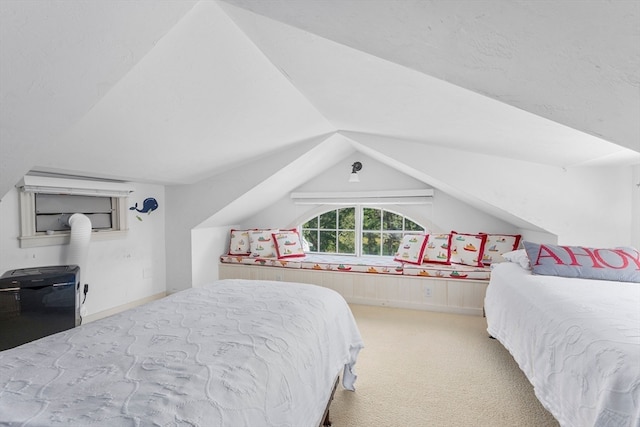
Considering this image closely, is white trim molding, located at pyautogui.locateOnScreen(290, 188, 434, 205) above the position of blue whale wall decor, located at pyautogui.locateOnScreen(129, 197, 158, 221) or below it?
above

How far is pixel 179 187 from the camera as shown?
404 cm

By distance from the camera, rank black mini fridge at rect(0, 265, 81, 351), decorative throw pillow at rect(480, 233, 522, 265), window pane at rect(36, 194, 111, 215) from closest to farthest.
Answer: black mini fridge at rect(0, 265, 81, 351) < window pane at rect(36, 194, 111, 215) < decorative throw pillow at rect(480, 233, 522, 265)

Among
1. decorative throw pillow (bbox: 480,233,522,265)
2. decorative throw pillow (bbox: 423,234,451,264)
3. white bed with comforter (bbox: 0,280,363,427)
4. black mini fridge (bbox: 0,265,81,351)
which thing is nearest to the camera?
white bed with comforter (bbox: 0,280,363,427)

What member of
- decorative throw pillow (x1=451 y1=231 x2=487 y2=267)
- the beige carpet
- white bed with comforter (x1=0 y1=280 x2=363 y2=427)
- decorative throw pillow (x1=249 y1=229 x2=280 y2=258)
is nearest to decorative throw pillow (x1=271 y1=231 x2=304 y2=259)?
decorative throw pillow (x1=249 y1=229 x2=280 y2=258)

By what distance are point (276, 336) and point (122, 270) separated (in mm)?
3209

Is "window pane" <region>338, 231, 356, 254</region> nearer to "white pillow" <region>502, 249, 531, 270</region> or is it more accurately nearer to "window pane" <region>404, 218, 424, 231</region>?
"window pane" <region>404, 218, 424, 231</region>

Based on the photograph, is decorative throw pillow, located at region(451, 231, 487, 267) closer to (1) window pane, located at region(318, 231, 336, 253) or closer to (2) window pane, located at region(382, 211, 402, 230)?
(2) window pane, located at region(382, 211, 402, 230)

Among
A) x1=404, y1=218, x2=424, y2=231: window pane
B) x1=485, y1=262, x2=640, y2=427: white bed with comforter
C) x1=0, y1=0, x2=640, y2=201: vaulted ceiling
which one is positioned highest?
x1=0, y1=0, x2=640, y2=201: vaulted ceiling

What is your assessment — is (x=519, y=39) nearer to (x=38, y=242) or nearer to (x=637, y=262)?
(x=637, y=262)

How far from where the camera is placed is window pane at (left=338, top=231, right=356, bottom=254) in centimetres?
459

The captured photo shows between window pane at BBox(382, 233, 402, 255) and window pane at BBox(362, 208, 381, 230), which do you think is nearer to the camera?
window pane at BBox(382, 233, 402, 255)

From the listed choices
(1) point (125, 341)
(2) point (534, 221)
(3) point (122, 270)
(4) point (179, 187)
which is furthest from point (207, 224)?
(2) point (534, 221)

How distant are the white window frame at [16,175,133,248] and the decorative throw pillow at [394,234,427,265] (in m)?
3.49

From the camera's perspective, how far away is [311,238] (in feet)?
15.8
